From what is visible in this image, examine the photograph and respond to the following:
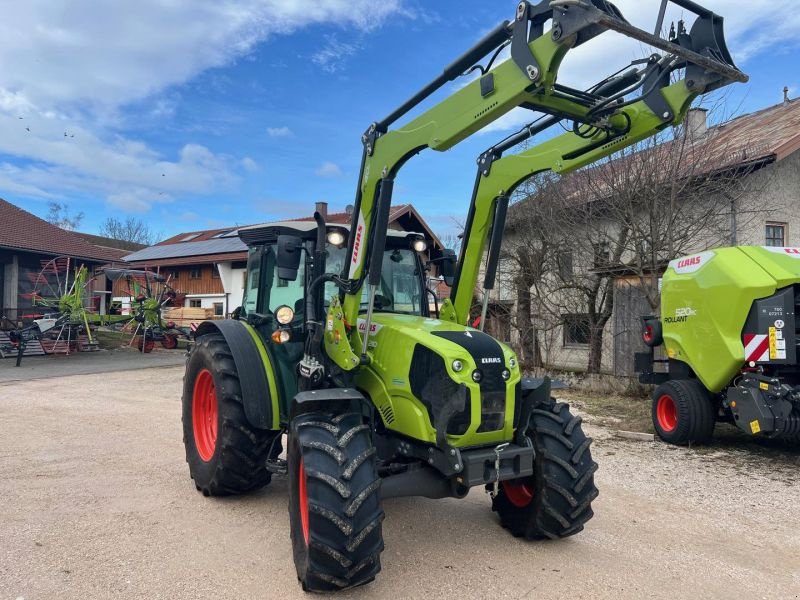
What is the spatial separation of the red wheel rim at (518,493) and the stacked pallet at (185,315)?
19954 millimetres

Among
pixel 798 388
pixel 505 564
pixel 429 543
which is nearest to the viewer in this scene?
pixel 505 564

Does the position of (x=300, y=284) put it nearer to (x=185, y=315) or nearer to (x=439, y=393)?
(x=439, y=393)

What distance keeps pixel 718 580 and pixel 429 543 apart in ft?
5.83

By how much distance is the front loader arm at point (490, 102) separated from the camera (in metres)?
2.88

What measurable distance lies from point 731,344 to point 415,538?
4.43 m

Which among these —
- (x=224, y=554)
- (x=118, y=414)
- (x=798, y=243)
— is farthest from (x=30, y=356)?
(x=798, y=243)

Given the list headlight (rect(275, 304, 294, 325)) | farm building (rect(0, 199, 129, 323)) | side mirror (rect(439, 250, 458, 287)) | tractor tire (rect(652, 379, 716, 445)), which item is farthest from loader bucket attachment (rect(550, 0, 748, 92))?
farm building (rect(0, 199, 129, 323))

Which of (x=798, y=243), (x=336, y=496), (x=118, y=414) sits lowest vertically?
(x=118, y=414)

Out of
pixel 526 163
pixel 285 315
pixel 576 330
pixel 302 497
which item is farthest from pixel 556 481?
pixel 576 330

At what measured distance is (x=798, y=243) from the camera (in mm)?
13430

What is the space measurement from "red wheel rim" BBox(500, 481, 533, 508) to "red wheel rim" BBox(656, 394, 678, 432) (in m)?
4.01

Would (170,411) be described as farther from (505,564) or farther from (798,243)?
(798,243)

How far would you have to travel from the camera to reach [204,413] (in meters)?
5.45

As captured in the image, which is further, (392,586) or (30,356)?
(30,356)
